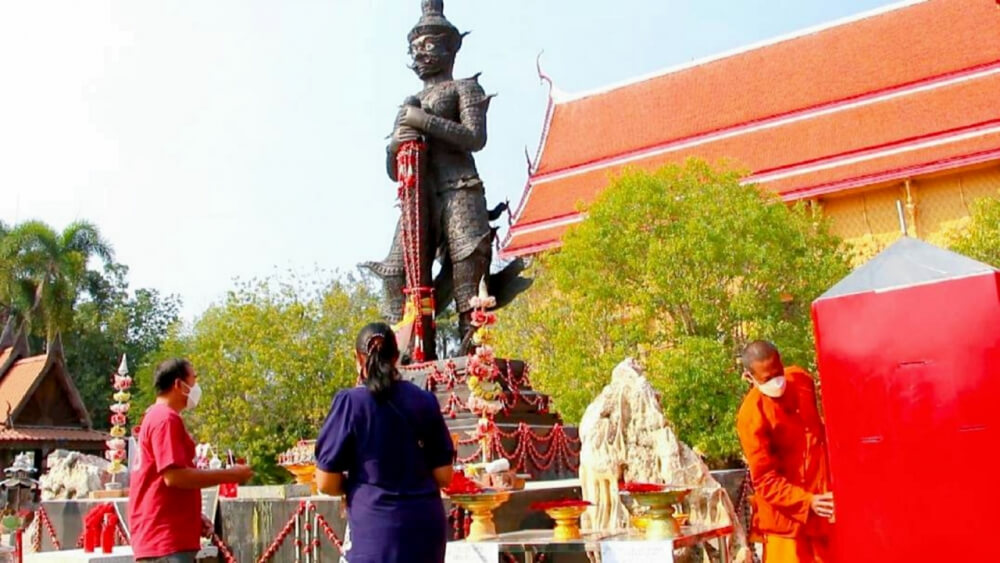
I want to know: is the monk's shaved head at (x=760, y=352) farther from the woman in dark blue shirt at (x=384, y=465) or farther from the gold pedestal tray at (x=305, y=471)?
the gold pedestal tray at (x=305, y=471)

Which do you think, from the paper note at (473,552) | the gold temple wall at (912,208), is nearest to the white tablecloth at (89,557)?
the paper note at (473,552)

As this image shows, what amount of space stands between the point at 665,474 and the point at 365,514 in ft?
12.7

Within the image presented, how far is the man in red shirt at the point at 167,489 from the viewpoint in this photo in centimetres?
332

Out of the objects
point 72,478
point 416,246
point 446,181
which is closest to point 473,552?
point 416,246

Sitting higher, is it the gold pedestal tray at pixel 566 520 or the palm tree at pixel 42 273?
the palm tree at pixel 42 273

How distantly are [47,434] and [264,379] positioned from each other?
5.97 metres

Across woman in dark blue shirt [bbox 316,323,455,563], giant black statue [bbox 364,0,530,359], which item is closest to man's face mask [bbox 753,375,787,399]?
woman in dark blue shirt [bbox 316,323,455,563]

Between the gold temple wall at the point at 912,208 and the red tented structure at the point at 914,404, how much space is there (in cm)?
1628

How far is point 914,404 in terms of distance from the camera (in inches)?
91.7

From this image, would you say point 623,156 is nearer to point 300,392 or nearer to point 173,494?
point 300,392

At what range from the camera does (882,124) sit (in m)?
18.9

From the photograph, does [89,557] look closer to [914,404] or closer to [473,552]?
[473,552]

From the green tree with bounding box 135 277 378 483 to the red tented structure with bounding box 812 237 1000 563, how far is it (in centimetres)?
1760

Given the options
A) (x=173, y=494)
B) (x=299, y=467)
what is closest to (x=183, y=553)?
(x=173, y=494)
